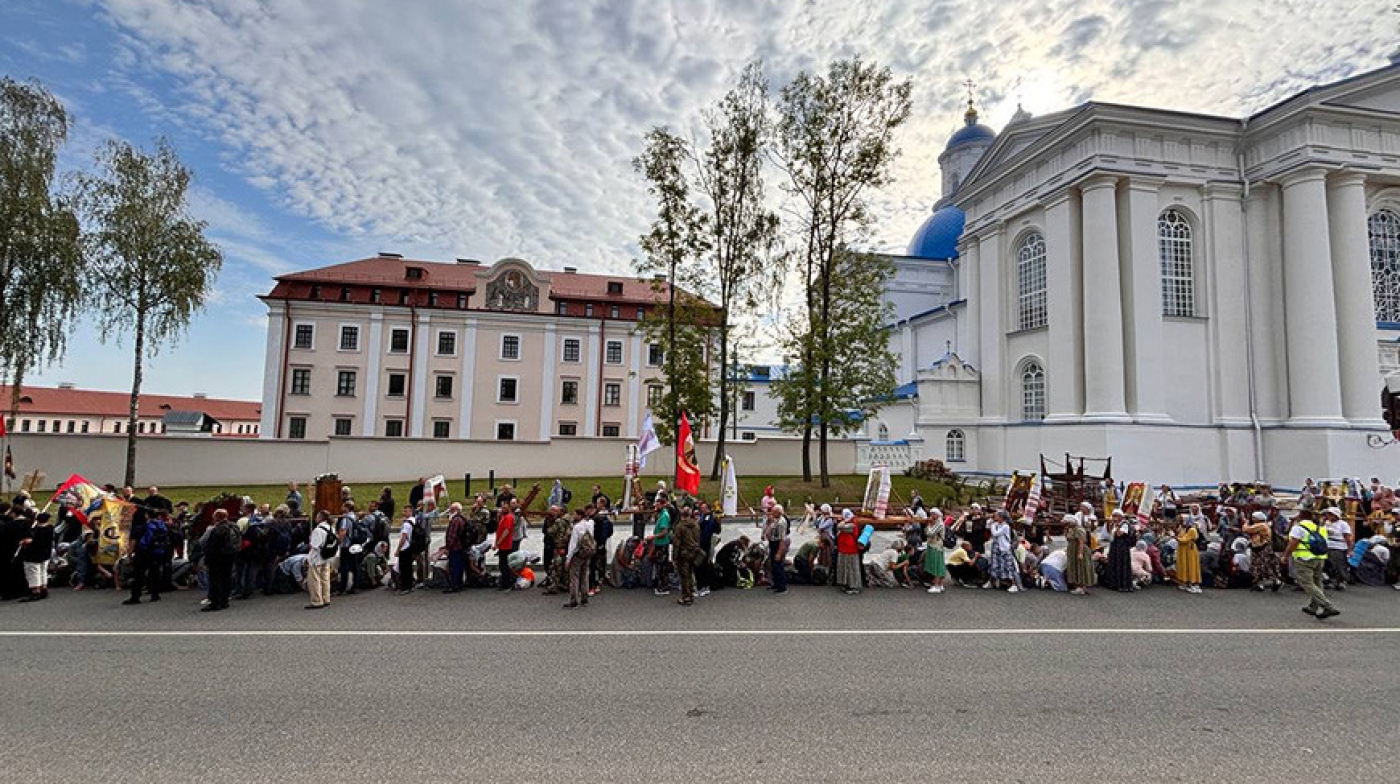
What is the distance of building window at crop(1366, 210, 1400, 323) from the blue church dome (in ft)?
76.3

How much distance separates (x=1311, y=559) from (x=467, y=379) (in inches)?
1561

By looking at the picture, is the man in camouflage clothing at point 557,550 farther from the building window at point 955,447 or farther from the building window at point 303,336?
the building window at point 303,336

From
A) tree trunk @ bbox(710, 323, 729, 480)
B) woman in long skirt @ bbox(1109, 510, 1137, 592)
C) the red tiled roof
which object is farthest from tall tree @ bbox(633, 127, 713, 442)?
the red tiled roof

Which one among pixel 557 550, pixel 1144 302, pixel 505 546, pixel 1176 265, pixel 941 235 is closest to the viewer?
pixel 557 550

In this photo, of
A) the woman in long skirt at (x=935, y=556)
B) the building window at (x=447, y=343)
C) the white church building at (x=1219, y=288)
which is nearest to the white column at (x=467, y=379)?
the building window at (x=447, y=343)

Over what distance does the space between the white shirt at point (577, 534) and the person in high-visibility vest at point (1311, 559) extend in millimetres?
11184

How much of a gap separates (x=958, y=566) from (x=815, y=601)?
3.27 metres

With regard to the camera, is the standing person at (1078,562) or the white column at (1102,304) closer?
the standing person at (1078,562)

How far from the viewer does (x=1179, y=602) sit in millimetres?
10891

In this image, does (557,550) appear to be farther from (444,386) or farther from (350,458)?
(444,386)

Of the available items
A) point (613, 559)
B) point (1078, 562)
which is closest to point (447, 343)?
point (613, 559)

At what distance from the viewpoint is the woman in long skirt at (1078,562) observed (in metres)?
11.6

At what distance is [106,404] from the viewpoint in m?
72.8

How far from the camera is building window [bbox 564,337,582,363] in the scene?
42.6 metres
